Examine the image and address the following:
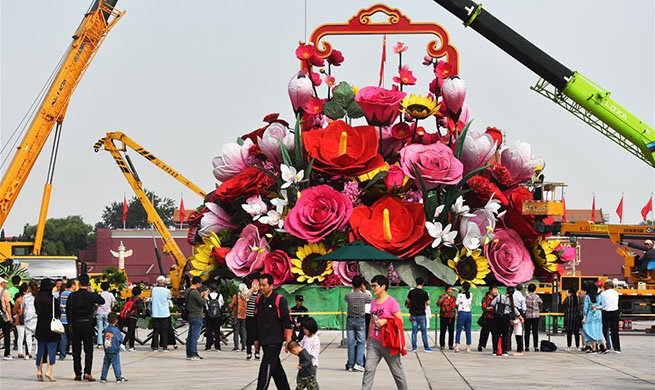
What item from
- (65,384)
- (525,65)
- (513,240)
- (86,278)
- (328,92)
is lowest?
(65,384)

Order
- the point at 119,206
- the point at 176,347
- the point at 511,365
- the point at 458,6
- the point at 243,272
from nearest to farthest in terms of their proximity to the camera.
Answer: the point at 511,365
the point at 176,347
the point at 243,272
the point at 458,6
the point at 119,206

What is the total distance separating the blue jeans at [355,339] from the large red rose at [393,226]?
35.5 feet

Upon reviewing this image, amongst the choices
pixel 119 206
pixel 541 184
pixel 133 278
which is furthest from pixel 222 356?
pixel 119 206

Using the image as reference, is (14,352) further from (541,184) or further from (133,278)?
(133,278)

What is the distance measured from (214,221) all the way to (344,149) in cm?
506

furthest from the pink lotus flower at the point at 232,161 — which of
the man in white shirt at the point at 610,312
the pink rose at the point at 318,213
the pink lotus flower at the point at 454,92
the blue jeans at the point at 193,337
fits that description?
the man in white shirt at the point at 610,312

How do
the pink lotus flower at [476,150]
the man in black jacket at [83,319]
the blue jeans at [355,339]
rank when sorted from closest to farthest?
the man in black jacket at [83,319] < the blue jeans at [355,339] < the pink lotus flower at [476,150]

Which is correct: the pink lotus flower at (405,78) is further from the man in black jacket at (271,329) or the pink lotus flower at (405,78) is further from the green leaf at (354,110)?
the man in black jacket at (271,329)

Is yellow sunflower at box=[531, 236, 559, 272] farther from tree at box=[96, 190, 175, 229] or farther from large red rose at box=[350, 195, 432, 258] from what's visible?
tree at box=[96, 190, 175, 229]

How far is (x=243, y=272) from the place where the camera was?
106ft

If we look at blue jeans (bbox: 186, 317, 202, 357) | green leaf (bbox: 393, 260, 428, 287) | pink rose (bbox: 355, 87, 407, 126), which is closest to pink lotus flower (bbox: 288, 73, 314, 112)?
pink rose (bbox: 355, 87, 407, 126)

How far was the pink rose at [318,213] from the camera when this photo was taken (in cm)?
3123

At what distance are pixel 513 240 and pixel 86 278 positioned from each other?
56.8ft

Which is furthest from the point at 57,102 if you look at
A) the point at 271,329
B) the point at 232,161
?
the point at 271,329
